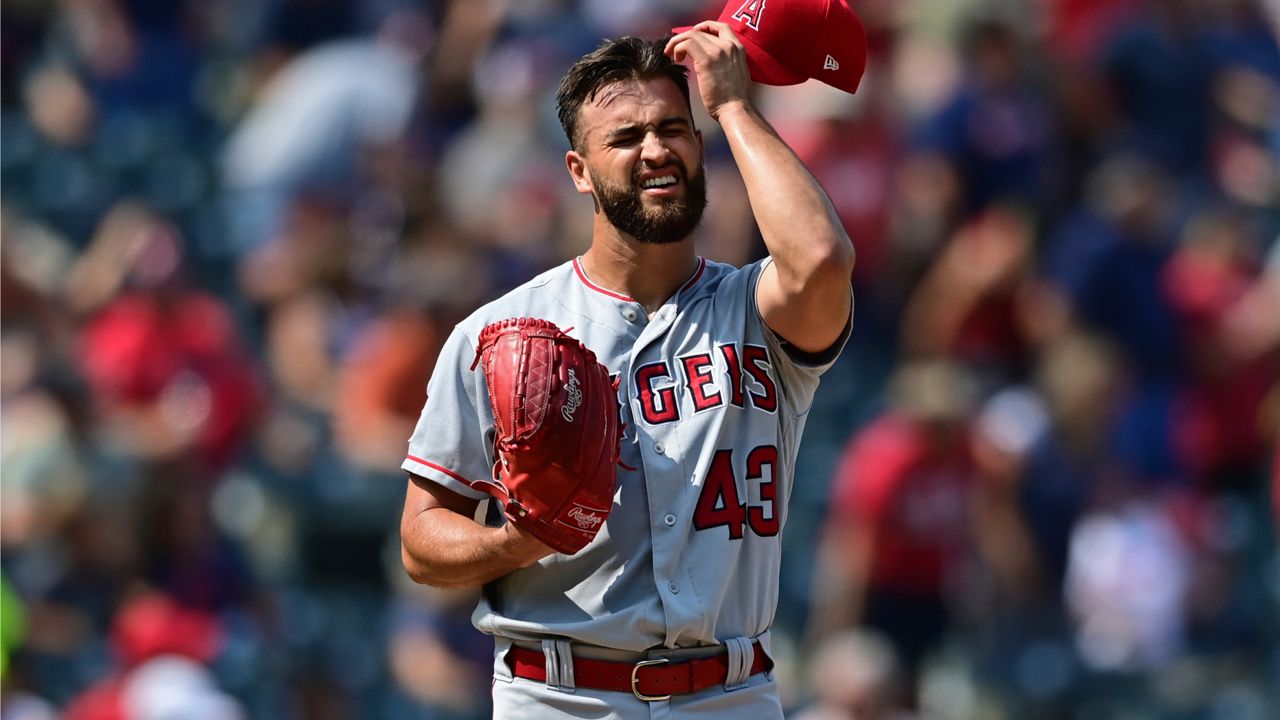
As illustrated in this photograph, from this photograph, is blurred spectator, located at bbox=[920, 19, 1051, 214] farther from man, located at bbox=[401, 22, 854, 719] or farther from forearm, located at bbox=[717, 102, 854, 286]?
forearm, located at bbox=[717, 102, 854, 286]

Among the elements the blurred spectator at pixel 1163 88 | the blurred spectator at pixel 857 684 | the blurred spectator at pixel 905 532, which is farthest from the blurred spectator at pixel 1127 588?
the blurred spectator at pixel 1163 88

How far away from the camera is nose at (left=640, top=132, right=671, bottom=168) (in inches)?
122

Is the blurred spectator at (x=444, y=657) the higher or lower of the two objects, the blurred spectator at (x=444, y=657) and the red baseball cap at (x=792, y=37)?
the lower

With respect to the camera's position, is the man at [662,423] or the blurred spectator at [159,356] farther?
the blurred spectator at [159,356]

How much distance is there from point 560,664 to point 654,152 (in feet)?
2.95

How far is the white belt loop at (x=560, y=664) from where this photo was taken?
304 cm

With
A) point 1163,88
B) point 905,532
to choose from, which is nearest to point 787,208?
point 905,532

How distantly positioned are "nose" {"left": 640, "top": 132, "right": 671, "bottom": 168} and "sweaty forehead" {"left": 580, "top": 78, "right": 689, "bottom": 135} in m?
0.04

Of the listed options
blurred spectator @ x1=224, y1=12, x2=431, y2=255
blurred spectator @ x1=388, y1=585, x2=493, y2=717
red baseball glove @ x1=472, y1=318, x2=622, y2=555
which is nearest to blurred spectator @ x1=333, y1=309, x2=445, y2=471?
blurred spectator @ x1=388, y1=585, x2=493, y2=717

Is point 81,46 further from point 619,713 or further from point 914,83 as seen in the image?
point 619,713

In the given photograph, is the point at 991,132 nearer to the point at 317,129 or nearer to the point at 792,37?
the point at 317,129

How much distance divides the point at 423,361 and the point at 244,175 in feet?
6.16

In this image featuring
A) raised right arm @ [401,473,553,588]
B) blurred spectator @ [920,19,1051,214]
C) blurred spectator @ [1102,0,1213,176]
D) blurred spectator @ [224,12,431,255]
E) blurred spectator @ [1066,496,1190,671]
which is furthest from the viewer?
blurred spectator @ [1102,0,1213,176]

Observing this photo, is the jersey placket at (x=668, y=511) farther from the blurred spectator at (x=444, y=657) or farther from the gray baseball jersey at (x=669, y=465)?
the blurred spectator at (x=444, y=657)
